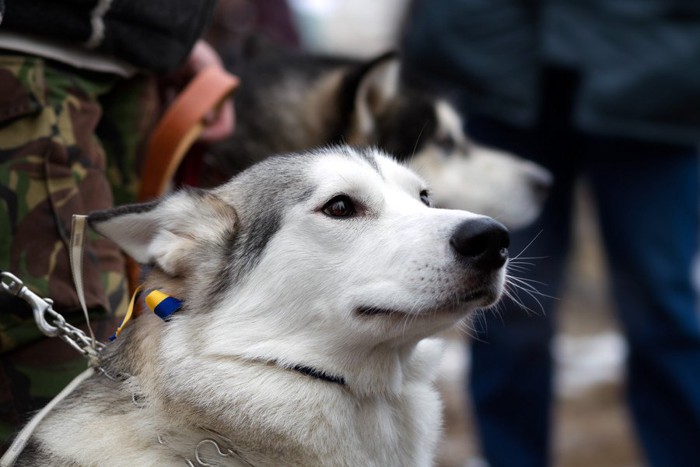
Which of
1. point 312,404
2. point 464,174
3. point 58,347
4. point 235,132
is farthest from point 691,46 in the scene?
point 58,347

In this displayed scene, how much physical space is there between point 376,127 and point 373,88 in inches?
8.5

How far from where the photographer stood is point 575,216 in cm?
442

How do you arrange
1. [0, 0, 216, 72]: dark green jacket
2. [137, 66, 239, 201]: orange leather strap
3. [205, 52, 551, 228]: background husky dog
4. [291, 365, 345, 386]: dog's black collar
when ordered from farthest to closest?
[205, 52, 551, 228]: background husky dog, [137, 66, 239, 201]: orange leather strap, [0, 0, 216, 72]: dark green jacket, [291, 365, 345, 386]: dog's black collar

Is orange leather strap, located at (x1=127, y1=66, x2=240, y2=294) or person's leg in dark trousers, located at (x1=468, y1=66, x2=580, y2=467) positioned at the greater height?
orange leather strap, located at (x1=127, y1=66, x2=240, y2=294)

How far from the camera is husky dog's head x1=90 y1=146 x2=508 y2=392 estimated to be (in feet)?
6.77

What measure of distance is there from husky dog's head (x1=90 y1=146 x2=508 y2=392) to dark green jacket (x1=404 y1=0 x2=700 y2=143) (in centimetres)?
174

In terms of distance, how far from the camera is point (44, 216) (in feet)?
7.63

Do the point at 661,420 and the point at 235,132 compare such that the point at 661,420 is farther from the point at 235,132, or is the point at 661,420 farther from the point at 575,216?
the point at 235,132

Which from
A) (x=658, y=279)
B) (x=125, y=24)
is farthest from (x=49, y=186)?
(x=658, y=279)

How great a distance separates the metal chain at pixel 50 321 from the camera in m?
2.11

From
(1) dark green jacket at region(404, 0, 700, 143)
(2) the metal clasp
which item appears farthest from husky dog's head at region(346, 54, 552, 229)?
(2) the metal clasp

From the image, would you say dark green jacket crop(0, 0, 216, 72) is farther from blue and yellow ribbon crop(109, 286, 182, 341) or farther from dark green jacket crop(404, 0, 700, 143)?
dark green jacket crop(404, 0, 700, 143)

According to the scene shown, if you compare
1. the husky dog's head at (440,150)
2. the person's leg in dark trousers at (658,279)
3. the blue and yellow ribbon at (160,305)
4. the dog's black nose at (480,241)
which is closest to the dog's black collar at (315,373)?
the blue and yellow ribbon at (160,305)

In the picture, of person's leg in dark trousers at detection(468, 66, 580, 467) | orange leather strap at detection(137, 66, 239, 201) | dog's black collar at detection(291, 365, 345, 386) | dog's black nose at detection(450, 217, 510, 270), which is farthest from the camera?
person's leg in dark trousers at detection(468, 66, 580, 467)
